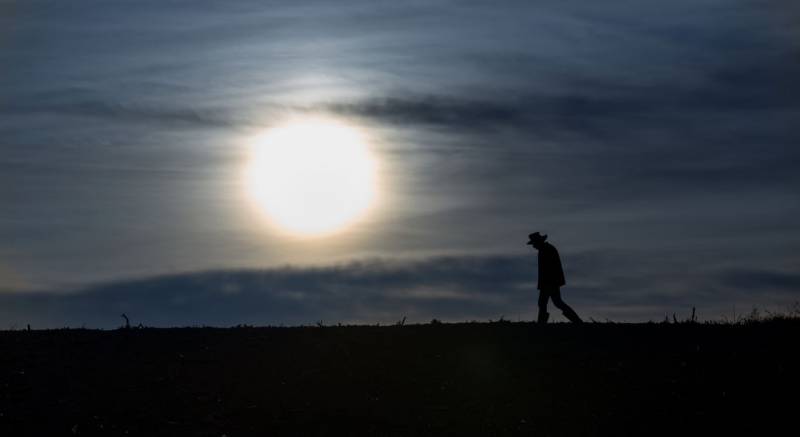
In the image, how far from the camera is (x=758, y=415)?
66.3 feet

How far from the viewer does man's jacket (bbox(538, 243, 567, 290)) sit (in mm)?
26422

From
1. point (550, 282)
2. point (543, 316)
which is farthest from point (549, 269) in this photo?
point (543, 316)

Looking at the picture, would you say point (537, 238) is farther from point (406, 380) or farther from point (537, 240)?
point (406, 380)

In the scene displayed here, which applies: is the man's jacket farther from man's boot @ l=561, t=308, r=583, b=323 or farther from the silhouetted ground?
the silhouetted ground

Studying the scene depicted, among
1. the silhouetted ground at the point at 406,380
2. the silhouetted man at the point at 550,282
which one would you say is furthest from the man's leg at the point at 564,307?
the silhouetted ground at the point at 406,380

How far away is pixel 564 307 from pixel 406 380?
20.0 feet

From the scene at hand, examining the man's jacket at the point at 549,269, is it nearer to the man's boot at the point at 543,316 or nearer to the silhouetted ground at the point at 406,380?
the man's boot at the point at 543,316

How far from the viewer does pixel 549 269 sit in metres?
26.5

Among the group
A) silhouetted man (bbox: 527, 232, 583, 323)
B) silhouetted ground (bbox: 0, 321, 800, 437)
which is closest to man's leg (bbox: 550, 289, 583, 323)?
silhouetted man (bbox: 527, 232, 583, 323)

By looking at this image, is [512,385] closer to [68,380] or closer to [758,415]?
[758,415]

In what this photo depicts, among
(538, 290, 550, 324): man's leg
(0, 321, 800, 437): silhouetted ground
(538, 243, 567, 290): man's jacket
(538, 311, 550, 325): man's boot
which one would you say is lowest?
(0, 321, 800, 437): silhouetted ground

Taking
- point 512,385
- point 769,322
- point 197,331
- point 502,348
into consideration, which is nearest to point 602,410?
point 512,385

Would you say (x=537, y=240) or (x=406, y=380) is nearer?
(x=406, y=380)

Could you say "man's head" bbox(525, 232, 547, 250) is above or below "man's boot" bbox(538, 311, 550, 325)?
above
